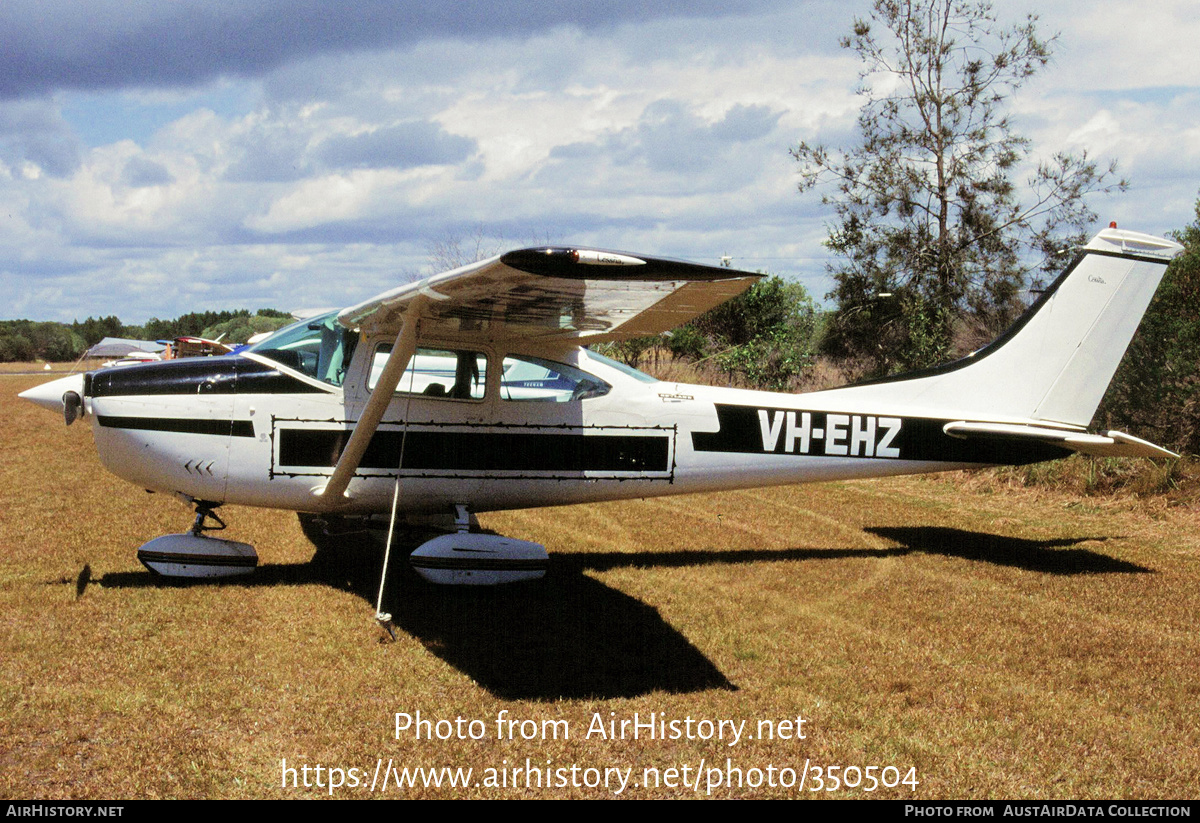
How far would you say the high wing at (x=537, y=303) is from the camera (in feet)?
13.7

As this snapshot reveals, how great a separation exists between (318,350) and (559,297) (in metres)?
2.45

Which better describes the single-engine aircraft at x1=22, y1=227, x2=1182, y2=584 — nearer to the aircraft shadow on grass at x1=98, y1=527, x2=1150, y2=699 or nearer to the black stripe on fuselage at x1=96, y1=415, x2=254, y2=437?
the black stripe on fuselage at x1=96, y1=415, x2=254, y2=437

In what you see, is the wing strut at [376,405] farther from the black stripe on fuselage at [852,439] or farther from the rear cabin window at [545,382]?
the black stripe on fuselage at [852,439]

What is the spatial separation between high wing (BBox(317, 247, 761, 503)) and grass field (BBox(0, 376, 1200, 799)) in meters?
1.62

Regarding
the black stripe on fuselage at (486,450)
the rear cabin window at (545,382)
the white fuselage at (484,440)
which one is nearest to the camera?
the white fuselage at (484,440)

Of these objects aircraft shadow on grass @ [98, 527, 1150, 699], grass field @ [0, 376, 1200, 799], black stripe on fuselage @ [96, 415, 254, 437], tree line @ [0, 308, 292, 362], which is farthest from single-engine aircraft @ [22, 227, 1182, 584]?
tree line @ [0, 308, 292, 362]

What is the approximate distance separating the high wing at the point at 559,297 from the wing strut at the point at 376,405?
0.08m

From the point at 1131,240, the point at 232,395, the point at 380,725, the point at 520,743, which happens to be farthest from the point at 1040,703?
the point at 232,395

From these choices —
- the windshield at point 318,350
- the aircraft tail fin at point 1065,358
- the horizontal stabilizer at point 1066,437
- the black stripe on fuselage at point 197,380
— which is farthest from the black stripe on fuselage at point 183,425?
the horizontal stabilizer at point 1066,437

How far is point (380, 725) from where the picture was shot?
14.9 feet

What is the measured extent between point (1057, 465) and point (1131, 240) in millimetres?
4394

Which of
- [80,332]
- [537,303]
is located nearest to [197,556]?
[537,303]
